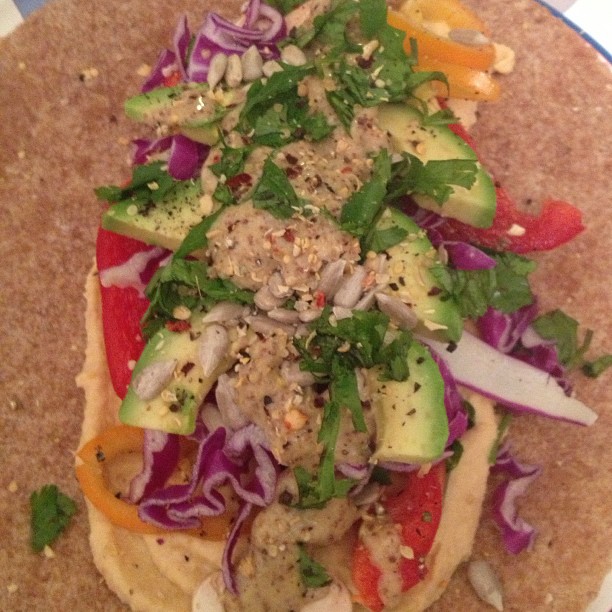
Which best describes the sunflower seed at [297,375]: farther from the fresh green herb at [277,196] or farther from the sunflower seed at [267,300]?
the fresh green herb at [277,196]

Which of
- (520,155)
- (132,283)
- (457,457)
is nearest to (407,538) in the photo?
(457,457)

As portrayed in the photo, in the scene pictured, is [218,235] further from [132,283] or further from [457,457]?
[457,457]

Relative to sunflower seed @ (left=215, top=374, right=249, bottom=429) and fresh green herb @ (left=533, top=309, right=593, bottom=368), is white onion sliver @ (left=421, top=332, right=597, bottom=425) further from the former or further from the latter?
sunflower seed @ (left=215, top=374, right=249, bottom=429)

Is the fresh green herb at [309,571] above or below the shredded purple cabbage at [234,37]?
below

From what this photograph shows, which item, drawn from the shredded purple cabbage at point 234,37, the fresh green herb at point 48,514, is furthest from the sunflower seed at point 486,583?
the shredded purple cabbage at point 234,37

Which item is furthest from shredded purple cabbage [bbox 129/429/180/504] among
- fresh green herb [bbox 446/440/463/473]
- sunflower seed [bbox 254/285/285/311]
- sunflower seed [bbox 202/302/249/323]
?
fresh green herb [bbox 446/440/463/473]

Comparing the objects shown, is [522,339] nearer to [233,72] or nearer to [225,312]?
[225,312]
